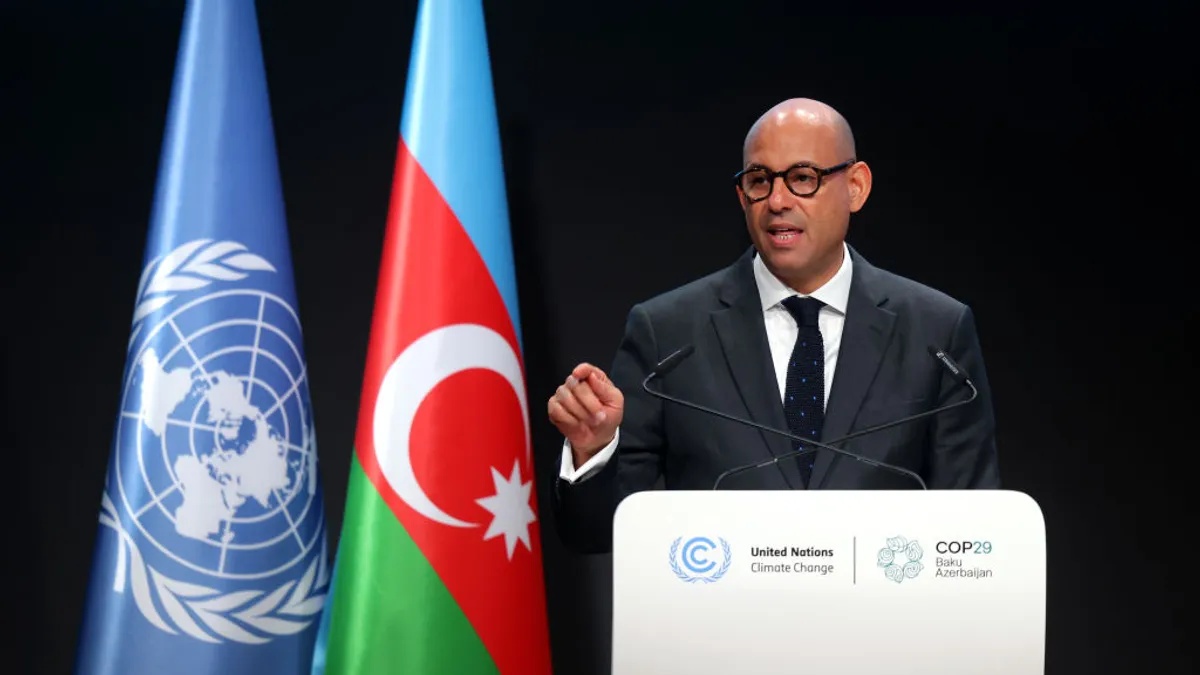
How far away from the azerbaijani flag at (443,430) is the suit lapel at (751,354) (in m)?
0.73

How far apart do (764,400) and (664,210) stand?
4.69ft

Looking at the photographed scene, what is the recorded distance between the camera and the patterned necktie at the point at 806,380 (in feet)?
5.91

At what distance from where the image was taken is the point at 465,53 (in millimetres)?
2607

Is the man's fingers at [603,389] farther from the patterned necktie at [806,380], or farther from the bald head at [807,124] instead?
the bald head at [807,124]

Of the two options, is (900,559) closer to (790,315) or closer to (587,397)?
(587,397)

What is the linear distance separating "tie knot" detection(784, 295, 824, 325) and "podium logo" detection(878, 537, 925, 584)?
Result: 0.64 m

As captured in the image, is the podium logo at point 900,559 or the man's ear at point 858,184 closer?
the podium logo at point 900,559

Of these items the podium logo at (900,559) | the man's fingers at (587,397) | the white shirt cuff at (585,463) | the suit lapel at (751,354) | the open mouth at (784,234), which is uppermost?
the open mouth at (784,234)

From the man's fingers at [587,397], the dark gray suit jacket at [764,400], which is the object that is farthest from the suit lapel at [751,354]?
the man's fingers at [587,397]

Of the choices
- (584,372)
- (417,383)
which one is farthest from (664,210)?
(584,372)

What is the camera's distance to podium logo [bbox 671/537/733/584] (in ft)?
4.36

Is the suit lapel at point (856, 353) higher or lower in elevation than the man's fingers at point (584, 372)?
higher

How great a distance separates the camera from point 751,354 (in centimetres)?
186

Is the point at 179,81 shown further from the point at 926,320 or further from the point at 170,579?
the point at 926,320
